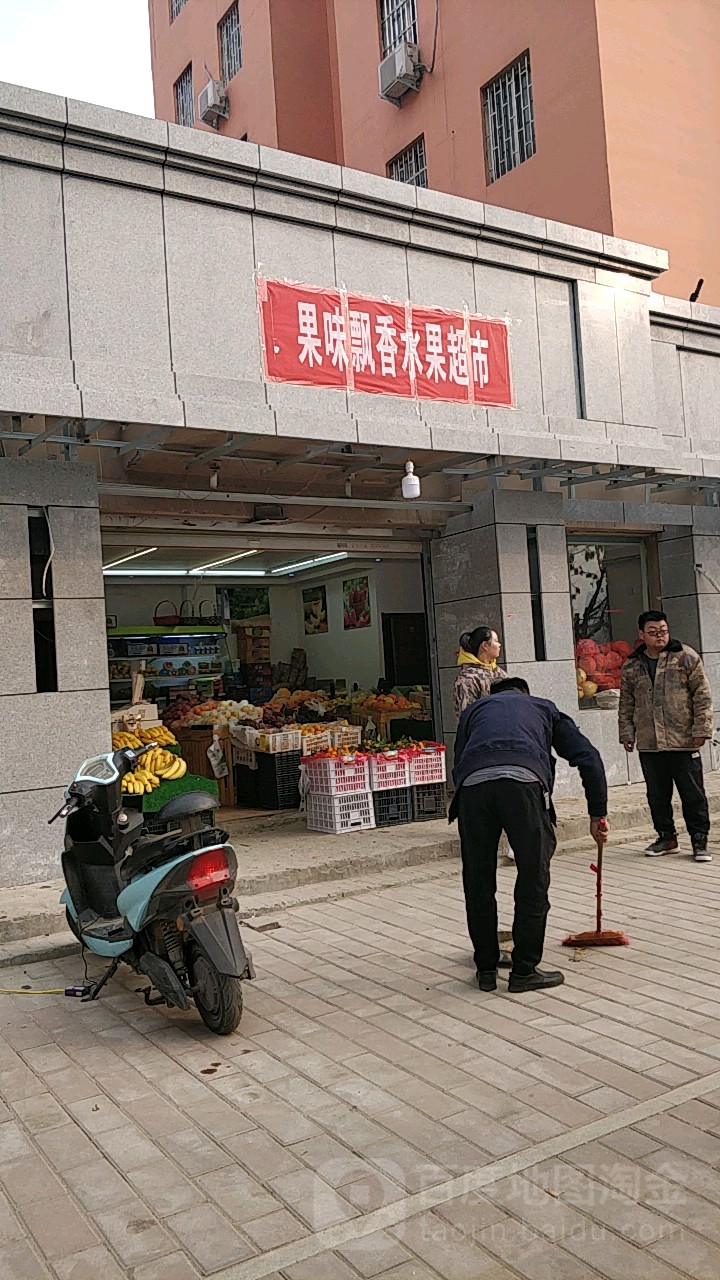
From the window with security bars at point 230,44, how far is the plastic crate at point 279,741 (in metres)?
19.4

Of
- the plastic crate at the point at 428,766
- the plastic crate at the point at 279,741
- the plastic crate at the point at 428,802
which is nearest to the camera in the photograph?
the plastic crate at the point at 428,766

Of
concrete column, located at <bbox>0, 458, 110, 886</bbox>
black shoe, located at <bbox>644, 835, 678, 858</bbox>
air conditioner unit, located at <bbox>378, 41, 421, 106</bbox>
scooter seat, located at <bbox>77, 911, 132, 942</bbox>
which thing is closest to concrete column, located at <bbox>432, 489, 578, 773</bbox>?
black shoe, located at <bbox>644, 835, 678, 858</bbox>

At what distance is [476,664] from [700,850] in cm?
264

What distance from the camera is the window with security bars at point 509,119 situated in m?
16.3

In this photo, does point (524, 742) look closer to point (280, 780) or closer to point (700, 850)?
point (700, 850)

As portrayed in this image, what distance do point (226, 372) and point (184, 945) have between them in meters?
4.64

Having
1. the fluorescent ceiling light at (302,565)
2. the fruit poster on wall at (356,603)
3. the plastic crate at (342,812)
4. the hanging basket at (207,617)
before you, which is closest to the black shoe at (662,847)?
the plastic crate at (342,812)

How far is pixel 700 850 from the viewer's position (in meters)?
8.32

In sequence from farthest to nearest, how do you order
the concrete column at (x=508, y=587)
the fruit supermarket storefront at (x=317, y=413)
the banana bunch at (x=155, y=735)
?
1. the concrete column at (x=508, y=587)
2. the banana bunch at (x=155, y=735)
3. the fruit supermarket storefront at (x=317, y=413)

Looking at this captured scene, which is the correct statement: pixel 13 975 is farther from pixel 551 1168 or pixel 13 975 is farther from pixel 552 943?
pixel 551 1168

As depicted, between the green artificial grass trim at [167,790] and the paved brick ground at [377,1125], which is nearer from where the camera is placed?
the paved brick ground at [377,1125]

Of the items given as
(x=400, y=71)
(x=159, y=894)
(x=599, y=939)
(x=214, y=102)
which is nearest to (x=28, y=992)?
(x=159, y=894)

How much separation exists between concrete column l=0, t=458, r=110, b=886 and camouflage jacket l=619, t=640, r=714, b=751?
14.5 feet

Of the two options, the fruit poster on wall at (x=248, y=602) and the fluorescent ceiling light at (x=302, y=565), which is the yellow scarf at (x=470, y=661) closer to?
the fluorescent ceiling light at (x=302, y=565)
